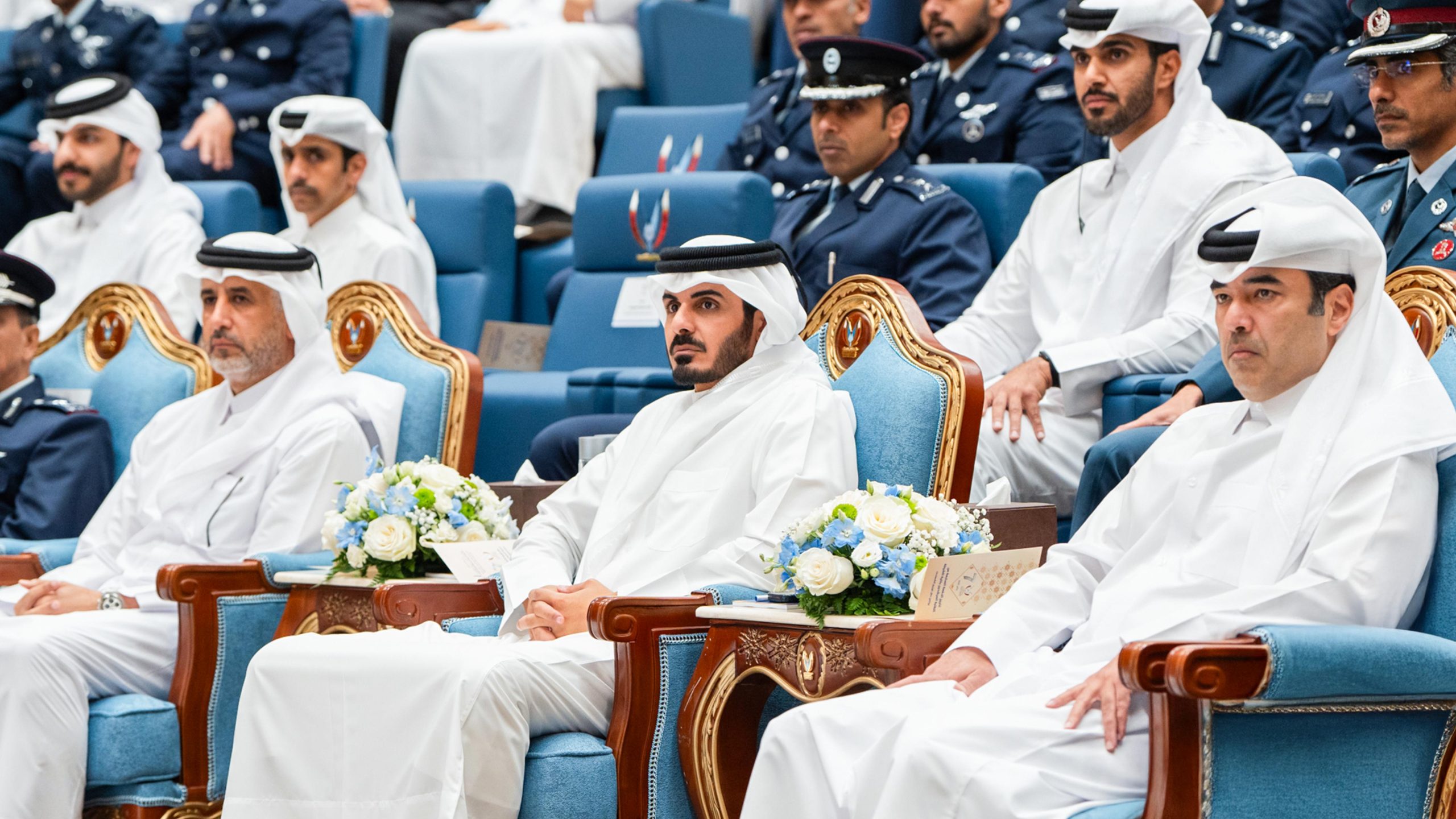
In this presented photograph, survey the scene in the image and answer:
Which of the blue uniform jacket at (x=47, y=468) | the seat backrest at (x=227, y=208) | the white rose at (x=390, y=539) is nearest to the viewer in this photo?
the white rose at (x=390, y=539)

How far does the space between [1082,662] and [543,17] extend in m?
5.39

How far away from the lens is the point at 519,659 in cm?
319

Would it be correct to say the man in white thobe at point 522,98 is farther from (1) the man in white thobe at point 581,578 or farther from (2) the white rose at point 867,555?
A: (2) the white rose at point 867,555

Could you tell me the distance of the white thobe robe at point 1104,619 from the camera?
2.54 metres

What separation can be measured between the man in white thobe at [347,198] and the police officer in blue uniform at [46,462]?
0.99 meters

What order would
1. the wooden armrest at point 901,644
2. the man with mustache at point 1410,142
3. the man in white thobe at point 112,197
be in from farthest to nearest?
the man in white thobe at point 112,197, the man with mustache at point 1410,142, the wooden armrest at point 901,644

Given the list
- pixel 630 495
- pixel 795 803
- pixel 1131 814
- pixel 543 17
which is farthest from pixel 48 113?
pixel 1131 814

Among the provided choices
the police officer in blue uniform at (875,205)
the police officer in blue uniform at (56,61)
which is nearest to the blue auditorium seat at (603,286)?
the police officer in blue uniform at (875,205)

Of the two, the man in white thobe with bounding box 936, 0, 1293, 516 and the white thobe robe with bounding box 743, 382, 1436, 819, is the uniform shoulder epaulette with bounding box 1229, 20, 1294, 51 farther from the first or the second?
the white thobe robe with bounding box 743, 382, 1436, 819

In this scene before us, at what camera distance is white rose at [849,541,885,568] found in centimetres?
303

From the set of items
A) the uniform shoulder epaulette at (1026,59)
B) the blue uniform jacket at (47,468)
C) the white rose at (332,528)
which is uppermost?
A: the uniform shoulder epaulette at (1026,59)

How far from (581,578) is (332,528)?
0.61 m

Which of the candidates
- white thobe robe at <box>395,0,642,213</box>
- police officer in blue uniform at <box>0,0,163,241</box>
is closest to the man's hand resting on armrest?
white thobe robe at <box>395,0,642,213</box>

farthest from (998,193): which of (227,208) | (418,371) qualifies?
(227,208)
